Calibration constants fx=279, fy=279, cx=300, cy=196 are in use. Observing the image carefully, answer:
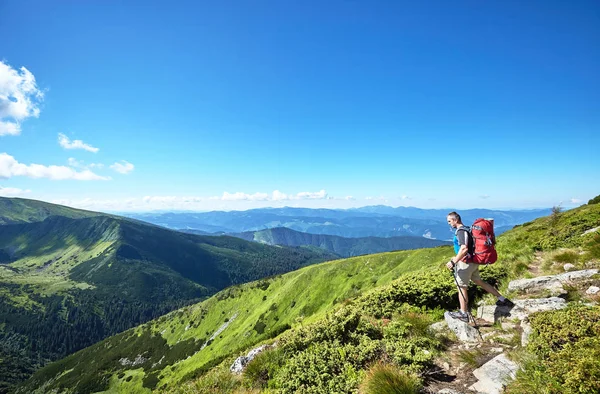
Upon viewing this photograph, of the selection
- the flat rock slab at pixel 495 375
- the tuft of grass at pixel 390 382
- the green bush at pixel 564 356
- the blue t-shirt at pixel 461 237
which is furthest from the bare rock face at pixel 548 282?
the tuft of grass at pixel 390 382

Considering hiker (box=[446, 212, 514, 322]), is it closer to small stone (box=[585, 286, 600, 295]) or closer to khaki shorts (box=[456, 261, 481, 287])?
khaki shorts (box=[456, 261, 481, 287])

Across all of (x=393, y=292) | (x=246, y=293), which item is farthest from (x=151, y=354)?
(x=393, y=292)

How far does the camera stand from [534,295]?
33.6 feet

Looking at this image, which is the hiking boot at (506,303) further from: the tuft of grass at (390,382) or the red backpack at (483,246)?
the tuft of grass at (390,382)

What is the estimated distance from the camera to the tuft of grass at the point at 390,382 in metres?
5.85

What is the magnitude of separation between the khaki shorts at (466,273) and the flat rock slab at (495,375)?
4459 millimetres

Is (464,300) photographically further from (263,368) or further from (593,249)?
(593,249)

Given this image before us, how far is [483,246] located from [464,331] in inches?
139

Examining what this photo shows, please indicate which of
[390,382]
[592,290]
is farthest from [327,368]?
[592,290]

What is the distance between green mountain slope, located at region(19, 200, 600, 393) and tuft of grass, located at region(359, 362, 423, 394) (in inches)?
25.1

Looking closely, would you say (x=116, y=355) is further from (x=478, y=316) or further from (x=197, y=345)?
(x=478, y=316)

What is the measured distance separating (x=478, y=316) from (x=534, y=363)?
15.7 ft

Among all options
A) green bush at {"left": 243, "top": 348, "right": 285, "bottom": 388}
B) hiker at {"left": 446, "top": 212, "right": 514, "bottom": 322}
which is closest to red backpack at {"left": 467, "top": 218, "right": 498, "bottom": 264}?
hiker at {"left": 446, "top": 212, "right": 514, "bottom": 322}

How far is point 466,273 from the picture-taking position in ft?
34.8
